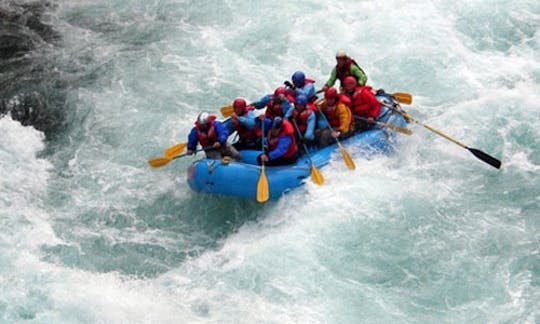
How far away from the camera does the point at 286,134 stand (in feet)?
30.3

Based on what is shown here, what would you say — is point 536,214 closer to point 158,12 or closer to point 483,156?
point 483,156

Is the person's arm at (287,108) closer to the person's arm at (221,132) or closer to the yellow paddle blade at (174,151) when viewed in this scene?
the person's arm at (221,132)

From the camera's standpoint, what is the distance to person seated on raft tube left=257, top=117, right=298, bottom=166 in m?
9.22

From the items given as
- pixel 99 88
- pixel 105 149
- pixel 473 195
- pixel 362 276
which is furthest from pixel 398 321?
pixel 99 88

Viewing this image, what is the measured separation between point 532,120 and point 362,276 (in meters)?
4.29

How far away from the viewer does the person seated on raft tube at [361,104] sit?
9.98 meters

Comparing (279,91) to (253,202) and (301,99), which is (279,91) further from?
(253,202)

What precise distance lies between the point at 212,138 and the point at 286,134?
3.35 ft

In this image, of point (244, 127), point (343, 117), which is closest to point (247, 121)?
point (244, 127)

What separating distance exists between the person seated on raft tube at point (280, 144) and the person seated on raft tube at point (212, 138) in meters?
0.46

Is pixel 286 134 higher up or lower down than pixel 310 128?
higher up

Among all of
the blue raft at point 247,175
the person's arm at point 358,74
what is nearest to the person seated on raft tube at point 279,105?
the blue raft at point 247,175

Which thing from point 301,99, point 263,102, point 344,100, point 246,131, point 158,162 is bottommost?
point 158,162

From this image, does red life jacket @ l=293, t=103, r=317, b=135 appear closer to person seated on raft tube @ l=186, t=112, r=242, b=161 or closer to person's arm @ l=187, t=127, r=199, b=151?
person seated on raft tube @ l=186, t=112, r=242, b=161
